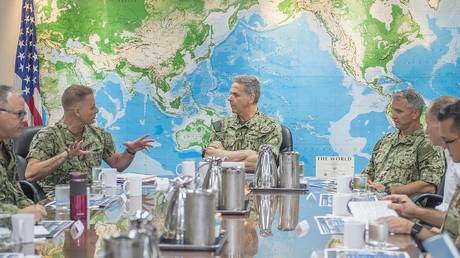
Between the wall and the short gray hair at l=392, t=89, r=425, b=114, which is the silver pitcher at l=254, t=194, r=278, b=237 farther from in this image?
the wall

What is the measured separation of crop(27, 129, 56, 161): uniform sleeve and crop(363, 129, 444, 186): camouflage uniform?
6.84 ft

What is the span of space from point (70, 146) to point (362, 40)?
8.46 ft

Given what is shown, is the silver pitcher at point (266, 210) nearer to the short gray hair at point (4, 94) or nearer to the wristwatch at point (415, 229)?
the wristwatch at point (415, 229)

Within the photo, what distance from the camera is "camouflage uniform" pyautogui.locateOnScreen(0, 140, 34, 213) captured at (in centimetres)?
306

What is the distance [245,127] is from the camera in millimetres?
4637

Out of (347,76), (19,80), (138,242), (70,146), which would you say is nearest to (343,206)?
(138,242)

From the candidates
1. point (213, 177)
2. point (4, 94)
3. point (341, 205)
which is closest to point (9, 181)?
point (4, 94)

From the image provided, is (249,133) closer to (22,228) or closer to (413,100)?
(413,100)

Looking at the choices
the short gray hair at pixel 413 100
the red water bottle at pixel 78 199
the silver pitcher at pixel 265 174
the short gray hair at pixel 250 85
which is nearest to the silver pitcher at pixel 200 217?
the red water bottle at pixel 78 199

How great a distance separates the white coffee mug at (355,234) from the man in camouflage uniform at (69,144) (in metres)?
1.96

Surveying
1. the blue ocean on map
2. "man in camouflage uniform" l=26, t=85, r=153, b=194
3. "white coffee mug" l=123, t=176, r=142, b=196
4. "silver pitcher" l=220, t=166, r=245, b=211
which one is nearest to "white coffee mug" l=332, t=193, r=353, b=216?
"silver pitcher" l=220, t=166, r=245, b=211

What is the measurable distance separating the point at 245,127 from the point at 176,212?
Answer: 2591 mm

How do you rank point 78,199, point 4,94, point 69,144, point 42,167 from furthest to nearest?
point 69,144 → point 42,167 → point 4,94 → point 78,199

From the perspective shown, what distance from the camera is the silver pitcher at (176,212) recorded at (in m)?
2.06
